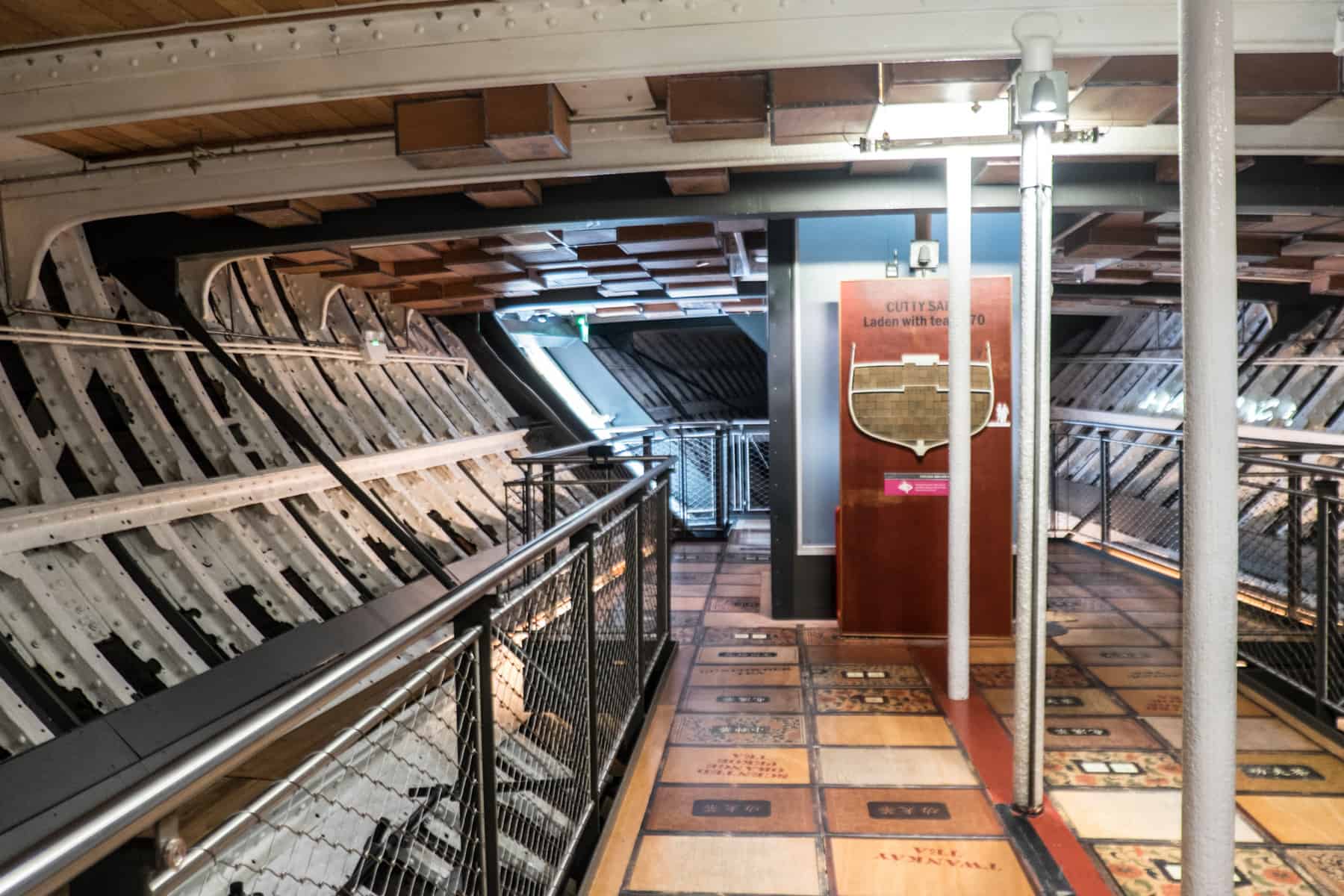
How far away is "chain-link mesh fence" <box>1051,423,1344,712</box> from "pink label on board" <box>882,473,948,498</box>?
57.9 inches

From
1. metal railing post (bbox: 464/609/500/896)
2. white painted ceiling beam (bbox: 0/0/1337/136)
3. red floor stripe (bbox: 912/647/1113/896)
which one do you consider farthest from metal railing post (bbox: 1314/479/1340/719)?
metal railing post (bbox: 464/609/500/896)

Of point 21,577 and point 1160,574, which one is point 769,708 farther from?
point 1160,574

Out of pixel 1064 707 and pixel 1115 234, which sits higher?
pixel 1115 234

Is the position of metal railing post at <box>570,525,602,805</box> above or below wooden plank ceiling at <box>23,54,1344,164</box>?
below

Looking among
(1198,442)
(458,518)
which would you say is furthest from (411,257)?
(1198,442)

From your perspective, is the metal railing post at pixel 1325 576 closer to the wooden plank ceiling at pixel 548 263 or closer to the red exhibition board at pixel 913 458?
the red exhibition board at pixel 913 458

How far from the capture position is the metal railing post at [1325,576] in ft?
11.8

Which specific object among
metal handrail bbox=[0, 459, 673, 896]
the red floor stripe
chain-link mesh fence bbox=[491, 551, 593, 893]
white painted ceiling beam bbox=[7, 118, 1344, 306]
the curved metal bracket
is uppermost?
white painted ceiling beam bbox=[7, 118, 1344, 306]

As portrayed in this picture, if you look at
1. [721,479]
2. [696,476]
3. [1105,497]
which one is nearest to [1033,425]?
[1105,497]

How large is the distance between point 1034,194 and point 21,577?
4171mm

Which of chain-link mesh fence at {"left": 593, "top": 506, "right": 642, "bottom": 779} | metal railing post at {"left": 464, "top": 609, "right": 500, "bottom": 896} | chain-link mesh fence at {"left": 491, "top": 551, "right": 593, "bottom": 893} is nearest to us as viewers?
metal railing post at {"left": 464, "top": 609, "right": 500, "bottom": 896}

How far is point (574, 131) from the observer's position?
3.80m

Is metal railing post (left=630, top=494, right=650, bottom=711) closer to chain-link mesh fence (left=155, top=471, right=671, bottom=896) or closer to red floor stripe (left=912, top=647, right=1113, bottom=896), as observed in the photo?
chain-link mesh fence (left=155, top=471, right=671, bottom=896)

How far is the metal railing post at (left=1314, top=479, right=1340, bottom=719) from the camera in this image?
361cm
